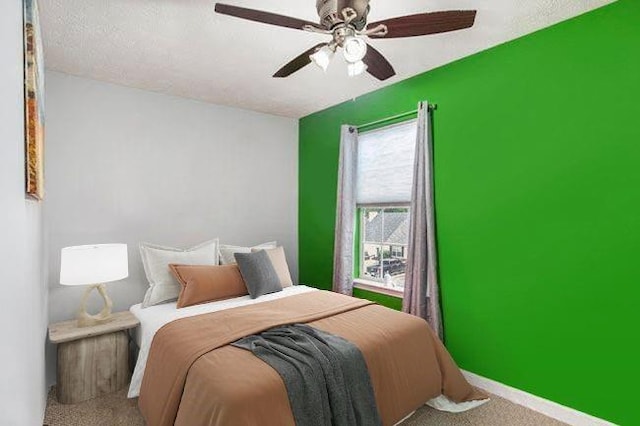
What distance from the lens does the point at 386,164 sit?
11.2 feet

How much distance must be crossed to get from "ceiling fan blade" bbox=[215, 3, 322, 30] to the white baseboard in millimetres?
2715

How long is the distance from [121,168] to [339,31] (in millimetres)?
2475

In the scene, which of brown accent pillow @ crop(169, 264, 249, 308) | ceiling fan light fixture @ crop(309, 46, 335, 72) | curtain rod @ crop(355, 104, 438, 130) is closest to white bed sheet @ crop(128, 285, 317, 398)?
brown accent pillow @ crop(169, 264, 249, 308)

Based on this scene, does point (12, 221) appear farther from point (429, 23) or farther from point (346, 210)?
point (346, 210)

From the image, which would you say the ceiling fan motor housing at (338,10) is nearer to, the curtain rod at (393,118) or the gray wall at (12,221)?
the gray wall at (12,221)

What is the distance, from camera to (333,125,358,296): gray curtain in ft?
11.8

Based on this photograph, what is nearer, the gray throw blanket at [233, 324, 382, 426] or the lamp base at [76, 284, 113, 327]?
the gray throw blanket at [233, 324, 382, 426]

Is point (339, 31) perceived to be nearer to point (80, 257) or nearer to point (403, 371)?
point (403, 371)

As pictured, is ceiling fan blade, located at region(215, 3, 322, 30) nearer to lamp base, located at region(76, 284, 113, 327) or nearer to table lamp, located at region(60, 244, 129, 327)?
table lamp, located at region(60, 244, 129, 327)

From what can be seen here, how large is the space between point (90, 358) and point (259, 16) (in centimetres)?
258

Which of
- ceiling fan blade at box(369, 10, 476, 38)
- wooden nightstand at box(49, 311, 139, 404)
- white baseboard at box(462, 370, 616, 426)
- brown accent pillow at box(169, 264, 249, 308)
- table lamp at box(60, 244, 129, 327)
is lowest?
white baseboard at box(462, 370, 616, 426)

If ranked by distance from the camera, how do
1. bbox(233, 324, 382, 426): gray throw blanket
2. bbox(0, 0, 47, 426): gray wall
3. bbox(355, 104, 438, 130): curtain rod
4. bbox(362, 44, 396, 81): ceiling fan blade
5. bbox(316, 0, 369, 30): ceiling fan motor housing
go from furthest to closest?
bbox(355, 104, 438, 130): curtain rod < bbox(362, 44, 396, 81): ceiling fan blade < bbox(233, 324, 382, 426): gray throw blanket < bbox(316, 0, 369, 30): ceiling fan motor housing < bbox(0, 0, 47, 426): gray wall

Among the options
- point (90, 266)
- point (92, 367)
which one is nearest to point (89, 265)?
point (90, 266)

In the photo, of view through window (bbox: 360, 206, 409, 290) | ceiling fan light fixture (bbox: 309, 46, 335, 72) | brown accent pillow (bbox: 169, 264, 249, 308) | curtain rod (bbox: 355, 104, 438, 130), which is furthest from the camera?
view through window (bbox: 360, 206, 409, 290)
